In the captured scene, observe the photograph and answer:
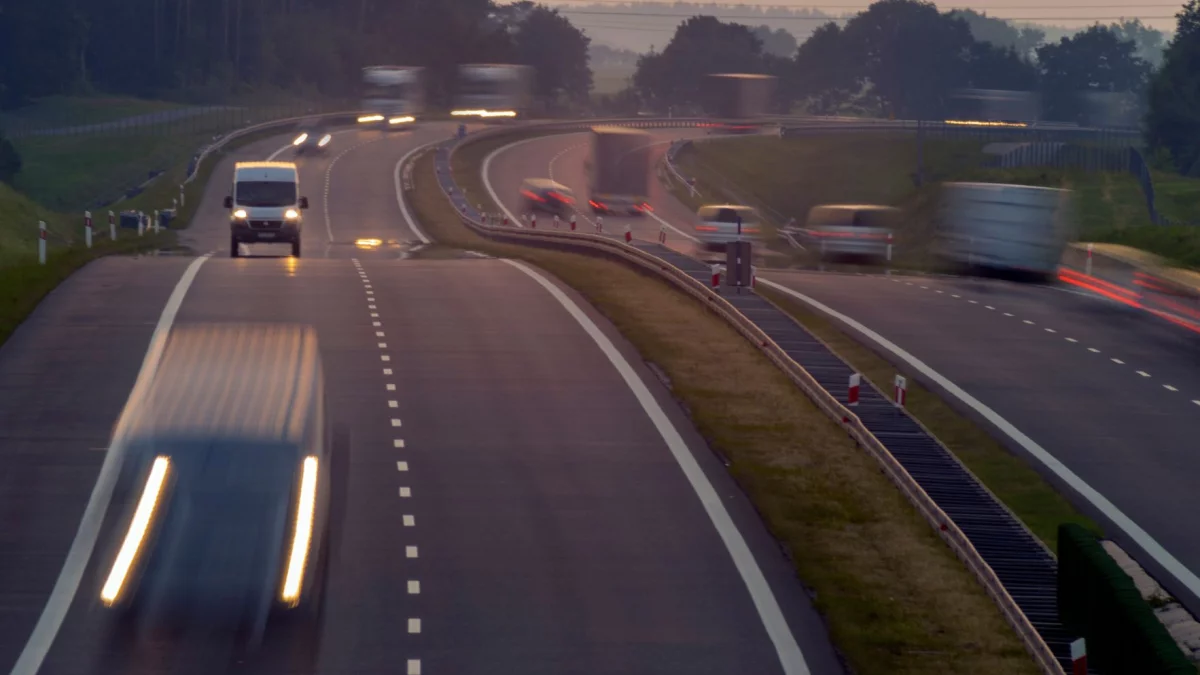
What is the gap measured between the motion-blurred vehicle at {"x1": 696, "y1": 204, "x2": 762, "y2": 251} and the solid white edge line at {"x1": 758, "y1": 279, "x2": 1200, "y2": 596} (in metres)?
21.8

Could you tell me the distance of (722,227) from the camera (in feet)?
189

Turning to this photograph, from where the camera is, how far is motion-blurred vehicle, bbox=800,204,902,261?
54125mm

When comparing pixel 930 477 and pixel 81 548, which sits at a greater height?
pixel 930 477

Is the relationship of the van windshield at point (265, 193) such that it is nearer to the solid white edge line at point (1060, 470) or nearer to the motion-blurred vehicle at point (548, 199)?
the solid white edge line at point (1060, 470)

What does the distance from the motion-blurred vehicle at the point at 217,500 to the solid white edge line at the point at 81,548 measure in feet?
0.51

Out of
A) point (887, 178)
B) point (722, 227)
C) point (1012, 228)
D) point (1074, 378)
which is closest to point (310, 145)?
point (887, 178)

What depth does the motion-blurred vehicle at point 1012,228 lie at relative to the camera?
46500 millimetres

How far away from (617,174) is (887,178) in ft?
141

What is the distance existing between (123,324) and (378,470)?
1040 centimetres

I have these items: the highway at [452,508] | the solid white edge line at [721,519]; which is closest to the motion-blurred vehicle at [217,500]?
the highway at [452,508]

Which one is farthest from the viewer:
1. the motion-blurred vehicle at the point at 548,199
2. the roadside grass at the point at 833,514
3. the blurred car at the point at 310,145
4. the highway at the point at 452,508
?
the blurred car at the point at 310,145

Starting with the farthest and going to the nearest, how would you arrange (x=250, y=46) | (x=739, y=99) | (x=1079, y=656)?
(x=250, y=46) → (x=739, y=99) → (x=1079, y=656)

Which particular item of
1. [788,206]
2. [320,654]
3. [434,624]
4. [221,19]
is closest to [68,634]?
[320,654]

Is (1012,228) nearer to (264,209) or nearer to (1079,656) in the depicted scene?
(264,209)
